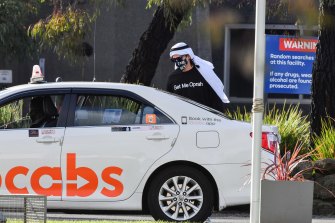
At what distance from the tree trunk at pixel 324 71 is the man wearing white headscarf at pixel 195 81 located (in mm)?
2680

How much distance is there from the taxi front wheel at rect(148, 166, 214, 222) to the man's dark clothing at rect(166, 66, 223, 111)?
2.29 m

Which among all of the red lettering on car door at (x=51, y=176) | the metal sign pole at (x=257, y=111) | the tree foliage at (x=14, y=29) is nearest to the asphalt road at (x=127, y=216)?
the red lettering on car door at (x=51, y=176)

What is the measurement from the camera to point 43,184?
1078 centimetres

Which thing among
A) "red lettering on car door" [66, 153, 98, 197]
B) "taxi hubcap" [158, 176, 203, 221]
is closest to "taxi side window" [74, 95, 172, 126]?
"red lettering on car door" [66, 153, 98, 197]

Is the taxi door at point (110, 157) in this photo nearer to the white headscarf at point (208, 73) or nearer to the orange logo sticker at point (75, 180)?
the orange logo sticker at point (75, 180)

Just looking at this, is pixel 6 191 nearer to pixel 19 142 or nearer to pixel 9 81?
pixel 19 142

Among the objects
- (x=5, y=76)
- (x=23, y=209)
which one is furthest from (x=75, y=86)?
(x=5, y=76)

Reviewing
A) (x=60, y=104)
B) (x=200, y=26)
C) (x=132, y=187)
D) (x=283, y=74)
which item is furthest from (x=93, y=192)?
(x=200, y=26)

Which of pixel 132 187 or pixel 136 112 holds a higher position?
pixel 136 112

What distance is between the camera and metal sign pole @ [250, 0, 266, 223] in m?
8.85

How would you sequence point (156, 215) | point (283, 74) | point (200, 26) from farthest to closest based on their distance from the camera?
point (200, 26), point (283, 74), point (156, 215)

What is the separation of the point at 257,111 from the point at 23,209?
2.20 metres

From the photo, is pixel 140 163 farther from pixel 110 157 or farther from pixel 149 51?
pixel 149 51

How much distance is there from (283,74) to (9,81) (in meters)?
6.86
